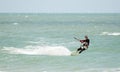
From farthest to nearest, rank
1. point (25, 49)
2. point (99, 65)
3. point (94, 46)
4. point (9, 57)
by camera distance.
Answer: point (94, 46) → point (25, 49) → point (9, 57) → point (99, 65)

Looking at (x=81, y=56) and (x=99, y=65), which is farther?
(x=81, y=56)

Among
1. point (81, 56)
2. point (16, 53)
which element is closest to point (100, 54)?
point (81, 56)

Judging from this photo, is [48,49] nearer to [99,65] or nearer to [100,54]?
[100,54]

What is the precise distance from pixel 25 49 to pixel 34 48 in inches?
39.0

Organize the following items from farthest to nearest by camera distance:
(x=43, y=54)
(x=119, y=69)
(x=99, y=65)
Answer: (x=43, y=54) < (x=99, y=65) < (x=119, y=69)

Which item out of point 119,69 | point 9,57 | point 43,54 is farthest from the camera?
point 43,54

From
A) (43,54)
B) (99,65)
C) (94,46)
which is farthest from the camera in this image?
(94,46)

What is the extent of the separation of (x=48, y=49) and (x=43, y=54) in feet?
7.45

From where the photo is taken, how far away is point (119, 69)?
2838 centimetres

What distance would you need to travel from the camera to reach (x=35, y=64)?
31234 millimetres

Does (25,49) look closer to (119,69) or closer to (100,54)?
(100,54)

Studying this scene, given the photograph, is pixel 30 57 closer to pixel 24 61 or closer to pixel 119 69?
pixel 24 61

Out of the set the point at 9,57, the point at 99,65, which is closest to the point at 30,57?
the point at 9,57

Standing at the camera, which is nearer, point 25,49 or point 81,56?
point 81,56
